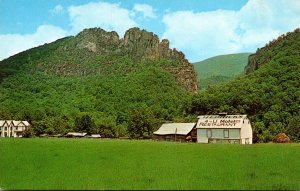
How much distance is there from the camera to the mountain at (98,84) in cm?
6462

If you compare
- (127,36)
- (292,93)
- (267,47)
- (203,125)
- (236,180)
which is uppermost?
(127,36)

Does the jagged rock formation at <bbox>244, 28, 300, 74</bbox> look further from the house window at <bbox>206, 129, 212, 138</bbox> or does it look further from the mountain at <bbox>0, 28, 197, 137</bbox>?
the house window at <bbox>206, 129, 212, 138</bbox>

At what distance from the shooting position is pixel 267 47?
8938 centimetres

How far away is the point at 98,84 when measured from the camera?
98.7 meters

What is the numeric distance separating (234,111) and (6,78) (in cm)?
5419

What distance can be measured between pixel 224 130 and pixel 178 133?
6607 millimetres

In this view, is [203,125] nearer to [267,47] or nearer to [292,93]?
[292,93]

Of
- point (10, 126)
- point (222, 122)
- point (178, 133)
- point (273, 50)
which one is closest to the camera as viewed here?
point (222, 122)

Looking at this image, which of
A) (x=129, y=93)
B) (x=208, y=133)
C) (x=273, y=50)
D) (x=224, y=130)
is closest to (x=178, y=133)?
(x=208, y=133)

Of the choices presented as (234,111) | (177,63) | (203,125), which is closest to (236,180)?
(203,125)

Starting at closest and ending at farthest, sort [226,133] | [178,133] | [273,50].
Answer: [226,133]
[178,133]
[273,50]

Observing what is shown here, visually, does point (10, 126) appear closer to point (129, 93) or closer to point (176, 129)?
point (129, 93)

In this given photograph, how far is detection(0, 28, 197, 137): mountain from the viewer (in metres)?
64.6

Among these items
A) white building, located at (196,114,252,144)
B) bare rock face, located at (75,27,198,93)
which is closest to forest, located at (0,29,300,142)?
bare rock face, located at (75,27,198,93)
